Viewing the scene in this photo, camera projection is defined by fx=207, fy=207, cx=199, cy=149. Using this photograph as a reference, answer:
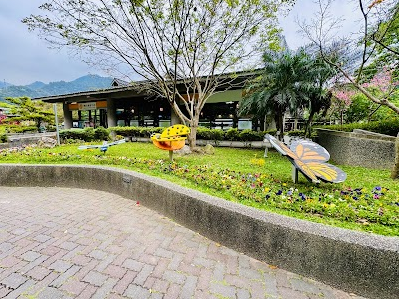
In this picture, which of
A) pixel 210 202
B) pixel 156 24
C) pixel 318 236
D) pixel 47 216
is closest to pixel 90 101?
pixel 156 24

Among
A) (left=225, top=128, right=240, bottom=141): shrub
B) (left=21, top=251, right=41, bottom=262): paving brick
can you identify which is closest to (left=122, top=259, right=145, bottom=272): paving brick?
(left=21, top=251, right=41, bottom=262): paving brick

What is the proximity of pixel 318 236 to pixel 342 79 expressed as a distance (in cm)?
716

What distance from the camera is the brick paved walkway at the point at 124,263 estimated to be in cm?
183

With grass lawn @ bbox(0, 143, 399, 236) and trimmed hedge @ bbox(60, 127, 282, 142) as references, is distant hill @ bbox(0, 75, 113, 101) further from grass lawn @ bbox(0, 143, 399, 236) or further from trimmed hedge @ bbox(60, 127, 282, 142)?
grass lawn @ bbox(0, 143, 399, 236)

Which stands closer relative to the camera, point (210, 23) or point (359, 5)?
point (359, 5)

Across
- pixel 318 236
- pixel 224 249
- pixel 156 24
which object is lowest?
pixel 224 249

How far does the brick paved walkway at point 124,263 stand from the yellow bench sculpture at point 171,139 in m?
A: 2.42

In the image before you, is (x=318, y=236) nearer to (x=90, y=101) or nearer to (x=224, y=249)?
(x=224, y=249)

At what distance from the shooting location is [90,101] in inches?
717

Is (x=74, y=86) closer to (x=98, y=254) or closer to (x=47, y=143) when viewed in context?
(x=47, y=143)

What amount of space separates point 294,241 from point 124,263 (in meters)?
1.74

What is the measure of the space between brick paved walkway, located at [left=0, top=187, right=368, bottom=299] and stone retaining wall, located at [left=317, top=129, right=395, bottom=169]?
4531 millimetres

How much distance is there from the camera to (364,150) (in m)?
5.26

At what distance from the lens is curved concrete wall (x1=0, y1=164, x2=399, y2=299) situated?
172cm
